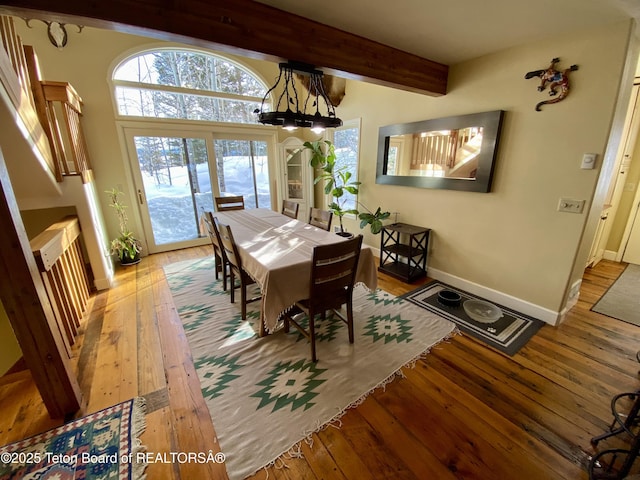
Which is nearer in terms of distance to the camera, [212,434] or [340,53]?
[212,434]

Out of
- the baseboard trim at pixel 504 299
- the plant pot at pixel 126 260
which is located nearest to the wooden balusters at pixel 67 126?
the plant pot at pixel 126 260

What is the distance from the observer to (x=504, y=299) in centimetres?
282

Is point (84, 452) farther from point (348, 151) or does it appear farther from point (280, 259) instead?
point (348, 151)

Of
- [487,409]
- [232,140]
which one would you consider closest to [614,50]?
[487,409]

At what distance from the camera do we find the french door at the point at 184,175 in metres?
4.08

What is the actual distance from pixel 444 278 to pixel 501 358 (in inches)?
52.9

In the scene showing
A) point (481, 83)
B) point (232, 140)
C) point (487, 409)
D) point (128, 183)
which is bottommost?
point (487, 409)

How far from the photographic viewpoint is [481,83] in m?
2.67

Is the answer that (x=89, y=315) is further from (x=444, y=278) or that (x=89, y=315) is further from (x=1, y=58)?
(x=444, y=278)

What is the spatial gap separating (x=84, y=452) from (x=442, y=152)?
3.87m

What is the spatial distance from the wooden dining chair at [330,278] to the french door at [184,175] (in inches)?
134

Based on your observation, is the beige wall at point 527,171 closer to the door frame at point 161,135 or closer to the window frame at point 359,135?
the window frame at point 359,135

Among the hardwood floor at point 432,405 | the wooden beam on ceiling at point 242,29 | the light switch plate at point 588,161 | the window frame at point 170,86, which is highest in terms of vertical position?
the window frame at point 170,86

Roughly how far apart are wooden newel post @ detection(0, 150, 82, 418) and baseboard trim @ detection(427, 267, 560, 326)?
3.62 metres
